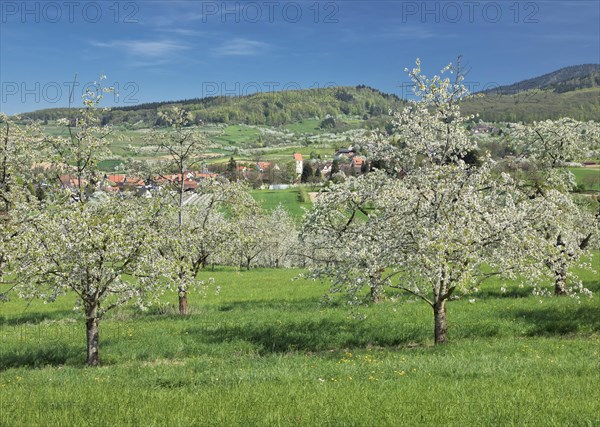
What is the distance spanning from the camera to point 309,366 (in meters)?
14.4

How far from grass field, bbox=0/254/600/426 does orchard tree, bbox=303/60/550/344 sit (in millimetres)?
2655

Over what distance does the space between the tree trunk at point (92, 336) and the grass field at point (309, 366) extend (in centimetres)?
67

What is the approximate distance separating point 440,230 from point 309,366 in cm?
Result: 622

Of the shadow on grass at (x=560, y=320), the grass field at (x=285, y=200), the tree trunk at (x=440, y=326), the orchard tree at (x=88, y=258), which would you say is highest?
the grass field at (x=285, y=200)

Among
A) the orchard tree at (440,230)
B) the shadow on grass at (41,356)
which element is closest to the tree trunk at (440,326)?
the orchard tree at (440,230)

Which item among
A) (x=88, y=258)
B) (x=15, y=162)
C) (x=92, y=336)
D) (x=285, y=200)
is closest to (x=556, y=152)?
(x=88, y=258)

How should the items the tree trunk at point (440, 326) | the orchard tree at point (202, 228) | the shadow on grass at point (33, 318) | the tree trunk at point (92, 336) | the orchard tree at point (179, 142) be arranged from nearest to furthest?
the tree trunk at point (92, 336)
the tree trunk at point (440, 326)
the orchard tree at point (202, 228)
the shadow on grass at point (33, 318)
the orchard tree at point (179, 142)

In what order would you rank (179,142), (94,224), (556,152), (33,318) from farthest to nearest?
(556,152) < (179,142) < (33,318) < (94,224)

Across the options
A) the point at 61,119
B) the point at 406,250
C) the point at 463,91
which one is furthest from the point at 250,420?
the point at 61,119

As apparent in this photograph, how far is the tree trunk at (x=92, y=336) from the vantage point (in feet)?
55.5

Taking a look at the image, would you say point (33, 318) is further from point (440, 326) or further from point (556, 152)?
point (556, 152)

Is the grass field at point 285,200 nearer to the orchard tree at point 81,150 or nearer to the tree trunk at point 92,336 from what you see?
the orchard tree at point 81,150

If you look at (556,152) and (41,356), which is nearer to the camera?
(41,356)

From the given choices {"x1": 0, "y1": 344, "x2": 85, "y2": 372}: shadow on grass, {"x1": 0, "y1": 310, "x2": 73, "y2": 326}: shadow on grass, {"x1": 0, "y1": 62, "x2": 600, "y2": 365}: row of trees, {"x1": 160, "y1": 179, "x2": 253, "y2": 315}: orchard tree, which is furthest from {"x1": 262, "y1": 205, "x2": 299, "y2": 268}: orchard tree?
{"x1": 0, "y1": 344, "x2": 85, "y2": 372}: shadow on grass
